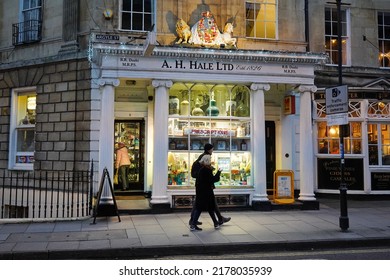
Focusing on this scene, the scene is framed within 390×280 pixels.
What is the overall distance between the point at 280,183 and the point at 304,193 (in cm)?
79

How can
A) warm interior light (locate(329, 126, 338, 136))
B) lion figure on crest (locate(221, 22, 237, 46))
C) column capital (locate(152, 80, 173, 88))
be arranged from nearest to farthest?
column capital (locate(152, 80, 173, 88)) < lion figure on crest (locate(221, 22, 237, 46)) < warm interior light (locate(329, 126, 338, 136))

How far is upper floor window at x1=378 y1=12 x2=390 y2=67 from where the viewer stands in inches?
579

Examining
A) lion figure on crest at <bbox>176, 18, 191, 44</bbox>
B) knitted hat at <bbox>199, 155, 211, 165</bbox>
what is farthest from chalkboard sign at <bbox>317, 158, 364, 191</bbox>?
lion figure on crest at <bbox>176, 18, 191, 44</bbox>

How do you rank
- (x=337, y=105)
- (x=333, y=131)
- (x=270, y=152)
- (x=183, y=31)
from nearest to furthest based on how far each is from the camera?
(x=337, y=105) → (x=183, y=31) → (x=270, y=152) → (x=333, y=131)

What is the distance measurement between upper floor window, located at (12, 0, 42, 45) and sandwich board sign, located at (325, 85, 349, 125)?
31.7 feet

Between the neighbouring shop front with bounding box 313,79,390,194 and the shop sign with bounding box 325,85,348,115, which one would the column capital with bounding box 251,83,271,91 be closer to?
the shop sign with bounding box 325,85,348,115

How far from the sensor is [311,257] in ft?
23.2

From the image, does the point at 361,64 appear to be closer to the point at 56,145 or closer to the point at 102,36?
the point at 102,36

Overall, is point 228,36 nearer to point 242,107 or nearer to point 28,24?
point 242,107

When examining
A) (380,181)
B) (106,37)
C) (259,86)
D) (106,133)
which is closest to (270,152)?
(259,86)

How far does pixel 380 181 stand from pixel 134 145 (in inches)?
350

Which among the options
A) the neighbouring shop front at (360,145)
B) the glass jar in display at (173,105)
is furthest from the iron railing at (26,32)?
the neighbouring shop front at (360,145)

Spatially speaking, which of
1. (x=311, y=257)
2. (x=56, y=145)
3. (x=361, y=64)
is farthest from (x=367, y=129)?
(x=56, y=145)

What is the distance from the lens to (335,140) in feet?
45.4
